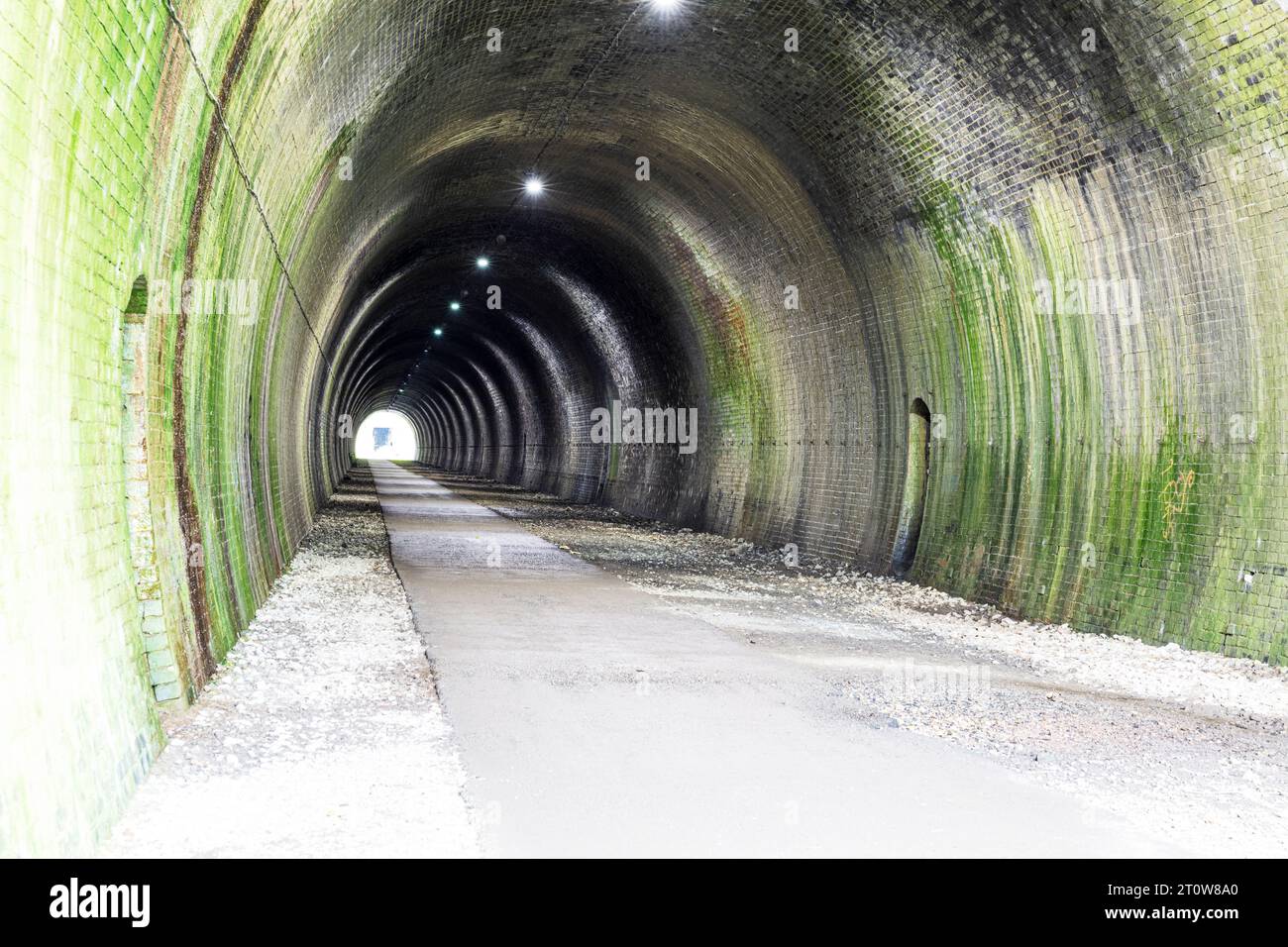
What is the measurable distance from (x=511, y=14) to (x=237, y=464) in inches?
168

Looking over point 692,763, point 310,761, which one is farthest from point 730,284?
point 310,761

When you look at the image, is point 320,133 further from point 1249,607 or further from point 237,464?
point 1249,607

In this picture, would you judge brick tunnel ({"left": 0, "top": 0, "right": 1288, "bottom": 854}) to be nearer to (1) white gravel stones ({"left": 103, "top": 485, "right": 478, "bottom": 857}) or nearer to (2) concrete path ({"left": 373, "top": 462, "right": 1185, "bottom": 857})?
(1) white gravel stones ({"left": 103, "top": 485, "right": 478, "bottom": 857})

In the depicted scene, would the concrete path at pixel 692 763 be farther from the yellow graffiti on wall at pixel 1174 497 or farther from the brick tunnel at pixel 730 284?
the yellow graffiti on wall at pixel 1174 497

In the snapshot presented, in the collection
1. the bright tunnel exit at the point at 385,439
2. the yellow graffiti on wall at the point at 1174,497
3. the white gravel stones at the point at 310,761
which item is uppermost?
the yellow graffiti on wall at the point at 1174,497

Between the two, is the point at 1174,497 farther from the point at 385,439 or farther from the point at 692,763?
the point at 385,439

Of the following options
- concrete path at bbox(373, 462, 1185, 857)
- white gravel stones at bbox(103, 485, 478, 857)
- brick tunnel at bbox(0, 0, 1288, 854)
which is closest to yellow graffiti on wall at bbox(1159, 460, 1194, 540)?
brick tunnel at bbox(0, 0, 1288, 854)

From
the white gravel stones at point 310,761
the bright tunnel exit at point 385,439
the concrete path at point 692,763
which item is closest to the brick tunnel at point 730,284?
the white gravel stones at point 310,761

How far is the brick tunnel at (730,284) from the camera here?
4.08 m

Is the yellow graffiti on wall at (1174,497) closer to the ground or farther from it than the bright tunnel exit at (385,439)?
farther from it

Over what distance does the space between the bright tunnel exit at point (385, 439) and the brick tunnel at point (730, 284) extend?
68.7m

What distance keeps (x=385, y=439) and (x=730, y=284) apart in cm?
8087

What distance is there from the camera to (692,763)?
5.40 meters
